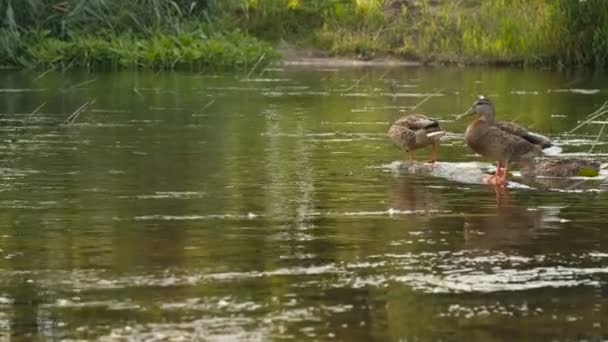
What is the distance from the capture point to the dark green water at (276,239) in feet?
26.9

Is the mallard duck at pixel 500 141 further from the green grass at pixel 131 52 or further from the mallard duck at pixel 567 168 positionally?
the green grass at pixel 131 52

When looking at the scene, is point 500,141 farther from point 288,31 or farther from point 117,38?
point 288,31

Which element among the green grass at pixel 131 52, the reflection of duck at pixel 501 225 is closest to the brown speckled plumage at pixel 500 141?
the reflection of duck at pixel 501 225

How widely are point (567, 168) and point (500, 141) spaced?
2.05 ft

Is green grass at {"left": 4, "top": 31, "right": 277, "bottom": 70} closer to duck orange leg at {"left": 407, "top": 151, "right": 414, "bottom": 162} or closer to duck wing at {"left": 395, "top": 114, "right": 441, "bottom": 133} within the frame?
duck orange leg at {"left": 407, "top": 151, "right": 414, "bottom": 162}

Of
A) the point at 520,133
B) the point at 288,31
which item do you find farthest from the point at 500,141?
the point at 288,31

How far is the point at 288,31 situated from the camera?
36719 millimetres

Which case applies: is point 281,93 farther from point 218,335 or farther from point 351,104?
point 218,335

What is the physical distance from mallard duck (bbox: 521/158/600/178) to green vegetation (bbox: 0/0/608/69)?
57.6ft

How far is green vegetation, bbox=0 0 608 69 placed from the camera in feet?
104

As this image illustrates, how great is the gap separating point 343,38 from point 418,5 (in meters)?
2.93

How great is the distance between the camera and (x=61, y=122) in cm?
2009

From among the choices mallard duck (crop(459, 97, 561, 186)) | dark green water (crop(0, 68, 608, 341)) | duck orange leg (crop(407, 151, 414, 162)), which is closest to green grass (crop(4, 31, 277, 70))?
dark green water (crop(0, 68, 608, 341))

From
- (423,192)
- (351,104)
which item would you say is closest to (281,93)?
(351,104)
